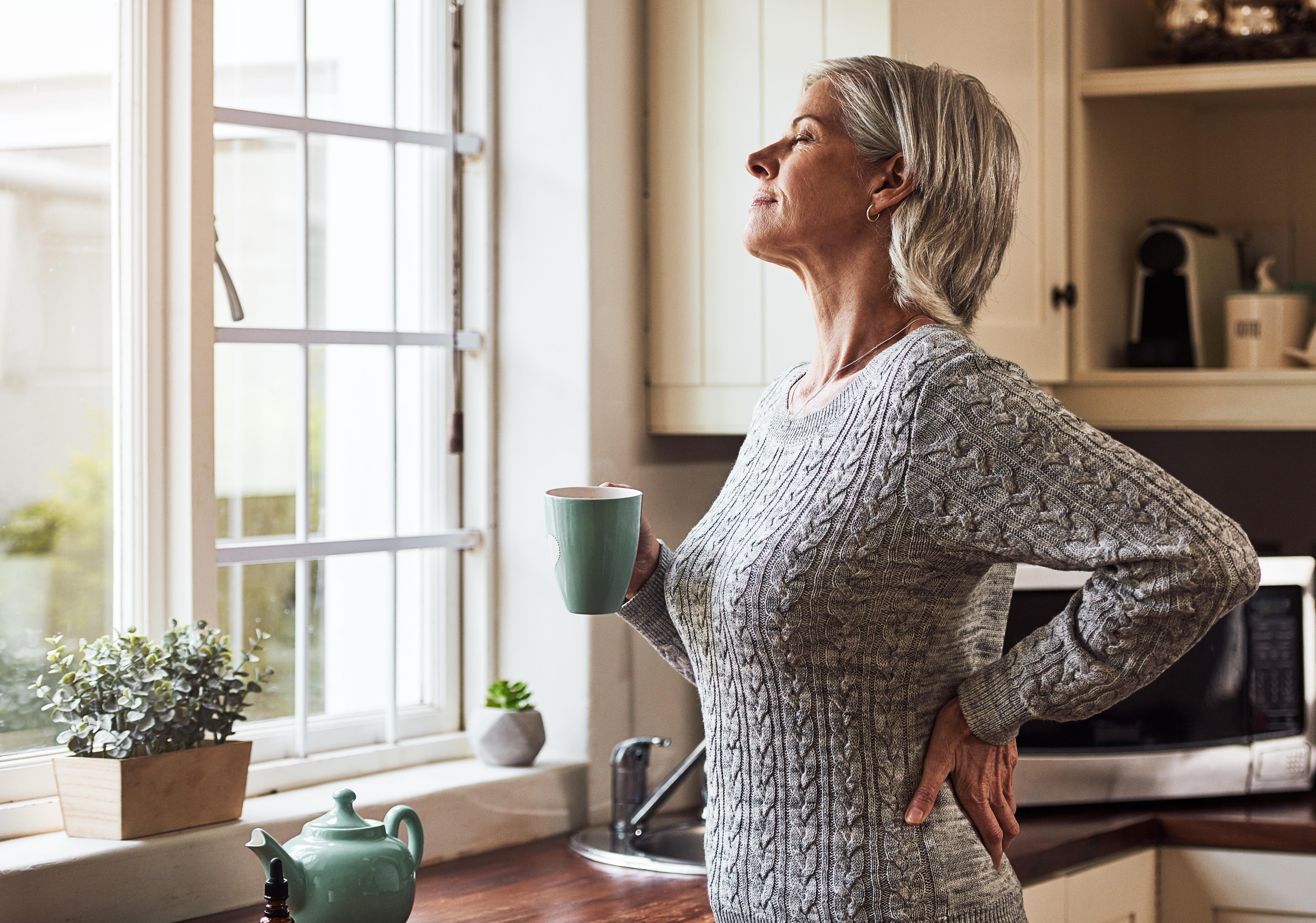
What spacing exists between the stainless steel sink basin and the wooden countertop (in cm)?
2

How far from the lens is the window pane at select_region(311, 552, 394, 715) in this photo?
6.27ft

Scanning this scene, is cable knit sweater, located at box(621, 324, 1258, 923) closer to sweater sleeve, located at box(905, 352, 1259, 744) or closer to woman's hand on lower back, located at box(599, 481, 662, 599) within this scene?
sweater sleeve, located at box(905, 352, 1259, 744)

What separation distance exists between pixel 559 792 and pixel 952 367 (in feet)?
3.72

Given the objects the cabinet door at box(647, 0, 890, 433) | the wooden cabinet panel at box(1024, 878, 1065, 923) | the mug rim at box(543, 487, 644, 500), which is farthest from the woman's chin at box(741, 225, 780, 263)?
the wooden cabinet panel at box(1024, 878, 1065, 923)

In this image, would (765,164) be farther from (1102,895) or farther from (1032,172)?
(1102,895)

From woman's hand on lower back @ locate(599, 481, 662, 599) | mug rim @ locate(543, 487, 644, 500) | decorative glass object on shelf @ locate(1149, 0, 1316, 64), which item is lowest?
woman's hand on lower back @ locate(599, 481, 662, 599)

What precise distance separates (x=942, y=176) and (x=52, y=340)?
1.13m

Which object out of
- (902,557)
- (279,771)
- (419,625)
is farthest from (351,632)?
(902,557)

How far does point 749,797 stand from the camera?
1143mm

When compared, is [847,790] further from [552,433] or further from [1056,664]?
[552,433]

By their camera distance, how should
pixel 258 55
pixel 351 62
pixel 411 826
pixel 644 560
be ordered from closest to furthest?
pixel 644 560 → pixel 411 826 → pixel 258 55 → pixel 351 62

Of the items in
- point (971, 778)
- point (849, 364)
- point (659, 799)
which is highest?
point (849, 364)

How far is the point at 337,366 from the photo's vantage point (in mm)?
1925

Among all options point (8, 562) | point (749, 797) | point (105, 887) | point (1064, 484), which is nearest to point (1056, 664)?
point (1064, 484)
